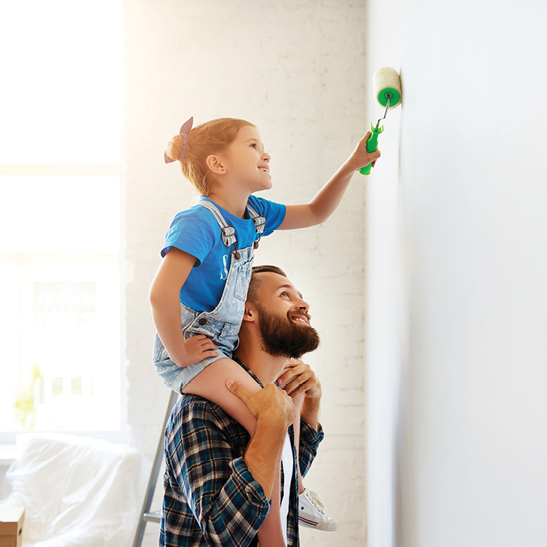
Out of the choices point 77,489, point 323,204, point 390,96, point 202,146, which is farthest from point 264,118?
point 77,489

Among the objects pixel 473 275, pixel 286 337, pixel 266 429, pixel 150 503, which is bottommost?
pixel 150 503

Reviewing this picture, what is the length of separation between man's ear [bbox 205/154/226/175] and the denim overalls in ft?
0.30

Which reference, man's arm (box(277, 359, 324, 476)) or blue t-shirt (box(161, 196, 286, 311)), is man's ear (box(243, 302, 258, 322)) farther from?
man's arm (box(277, 359, 324, 476))

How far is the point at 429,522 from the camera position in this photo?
0.98 m

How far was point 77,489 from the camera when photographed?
2.46 meters

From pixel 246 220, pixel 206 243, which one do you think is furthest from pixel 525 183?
pixel 246 220

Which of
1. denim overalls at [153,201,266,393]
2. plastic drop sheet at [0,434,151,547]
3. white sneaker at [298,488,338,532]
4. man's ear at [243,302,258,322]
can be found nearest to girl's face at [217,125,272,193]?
denim overalls at [153,201,266,393]

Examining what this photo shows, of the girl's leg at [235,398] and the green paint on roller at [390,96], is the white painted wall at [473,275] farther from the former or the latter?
the girl's leg at [235,398]

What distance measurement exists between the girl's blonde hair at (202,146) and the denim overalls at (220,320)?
0.33 feet

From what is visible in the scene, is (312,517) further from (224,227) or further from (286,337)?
(224,227)

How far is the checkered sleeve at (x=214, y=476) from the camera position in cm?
113

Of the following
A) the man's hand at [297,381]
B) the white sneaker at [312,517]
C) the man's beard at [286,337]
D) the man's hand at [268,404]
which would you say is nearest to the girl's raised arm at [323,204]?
the man's beard at [286,337]

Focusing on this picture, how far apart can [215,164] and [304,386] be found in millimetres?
733

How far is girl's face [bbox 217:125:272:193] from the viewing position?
138 centimetres
